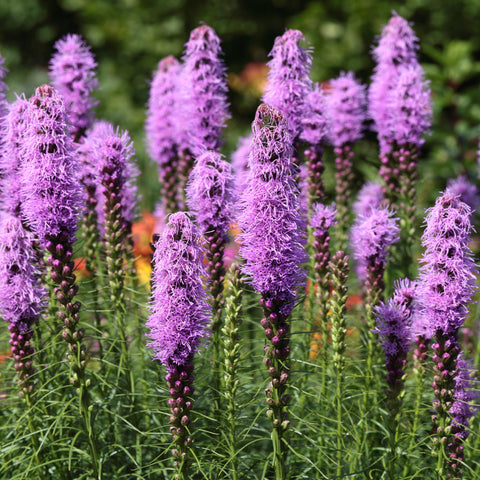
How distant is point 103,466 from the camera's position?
4.07 m

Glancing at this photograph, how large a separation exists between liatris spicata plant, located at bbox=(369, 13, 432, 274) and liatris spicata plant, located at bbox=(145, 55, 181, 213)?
1.73m

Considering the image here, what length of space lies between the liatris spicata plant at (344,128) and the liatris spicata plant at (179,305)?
94.9 inches

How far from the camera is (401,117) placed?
5324 mm

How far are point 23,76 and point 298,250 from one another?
14041 mm

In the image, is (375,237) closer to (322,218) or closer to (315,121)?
(322,218)

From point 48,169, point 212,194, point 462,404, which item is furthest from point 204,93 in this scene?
point 462,404

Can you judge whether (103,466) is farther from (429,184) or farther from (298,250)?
(429,184)

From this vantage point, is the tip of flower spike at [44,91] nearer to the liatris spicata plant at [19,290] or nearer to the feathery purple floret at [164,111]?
the liatris spicata plant at [19,290]

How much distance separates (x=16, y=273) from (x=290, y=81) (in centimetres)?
214

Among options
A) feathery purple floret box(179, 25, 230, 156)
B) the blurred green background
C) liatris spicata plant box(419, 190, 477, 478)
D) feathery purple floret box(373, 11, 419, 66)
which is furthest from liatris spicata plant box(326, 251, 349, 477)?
the blurred green background

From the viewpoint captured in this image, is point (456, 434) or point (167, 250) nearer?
point (167, 250)

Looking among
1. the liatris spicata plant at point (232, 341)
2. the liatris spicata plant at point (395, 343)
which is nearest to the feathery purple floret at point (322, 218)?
the liatris spicata plant at point (395, 343)

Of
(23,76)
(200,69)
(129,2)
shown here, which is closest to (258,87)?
(129,2)

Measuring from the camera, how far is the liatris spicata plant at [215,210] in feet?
13.6
